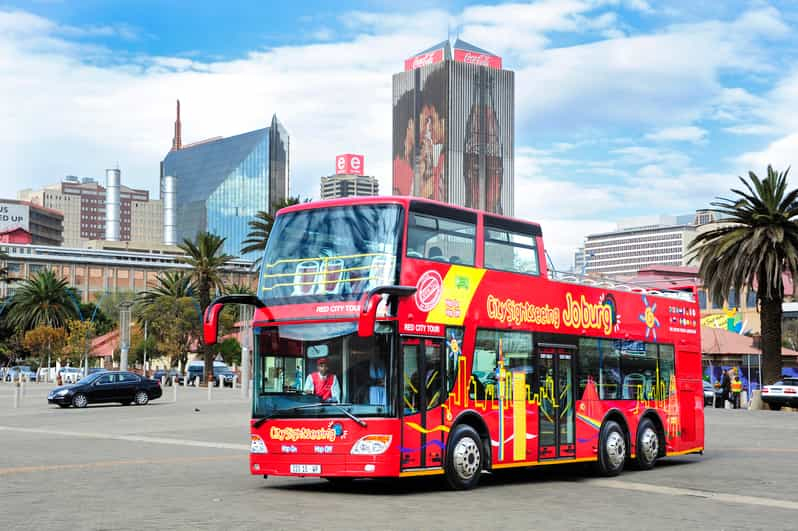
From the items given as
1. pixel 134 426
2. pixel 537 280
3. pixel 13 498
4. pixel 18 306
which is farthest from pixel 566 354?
pixel 18 306

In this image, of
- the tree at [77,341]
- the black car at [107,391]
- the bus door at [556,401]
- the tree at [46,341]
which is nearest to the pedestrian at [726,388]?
the black car at [107,391]

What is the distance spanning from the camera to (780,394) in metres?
46.2

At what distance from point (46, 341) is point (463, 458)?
298 feet

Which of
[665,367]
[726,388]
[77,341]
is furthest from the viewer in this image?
[77,341]

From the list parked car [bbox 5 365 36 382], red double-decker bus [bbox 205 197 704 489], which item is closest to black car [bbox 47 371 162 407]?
red double-decker bus [bbox 205 197 704 489]

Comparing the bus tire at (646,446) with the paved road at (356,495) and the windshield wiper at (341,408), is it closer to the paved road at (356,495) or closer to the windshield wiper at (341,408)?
the paved road at (356,495)

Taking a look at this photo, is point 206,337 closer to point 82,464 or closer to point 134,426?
point 82,464

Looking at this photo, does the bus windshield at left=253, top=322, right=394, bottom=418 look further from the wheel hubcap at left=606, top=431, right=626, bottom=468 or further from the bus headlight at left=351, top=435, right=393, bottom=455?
the wheel hubcap at left=606, top=431, right=626, bottom=468

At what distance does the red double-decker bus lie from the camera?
14117 mm

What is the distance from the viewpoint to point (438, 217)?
49.6 feet

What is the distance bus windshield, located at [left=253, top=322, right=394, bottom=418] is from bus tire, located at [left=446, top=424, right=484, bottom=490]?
135 cm

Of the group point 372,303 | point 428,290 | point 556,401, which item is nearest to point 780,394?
point 556,401

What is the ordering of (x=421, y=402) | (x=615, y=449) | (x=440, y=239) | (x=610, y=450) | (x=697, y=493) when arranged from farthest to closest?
(x=615, y=449), (x=610, y=450), (x=697, y=493), (x=440, y=239), (x=421, y=402)

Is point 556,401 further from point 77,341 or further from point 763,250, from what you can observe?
point 77,341
